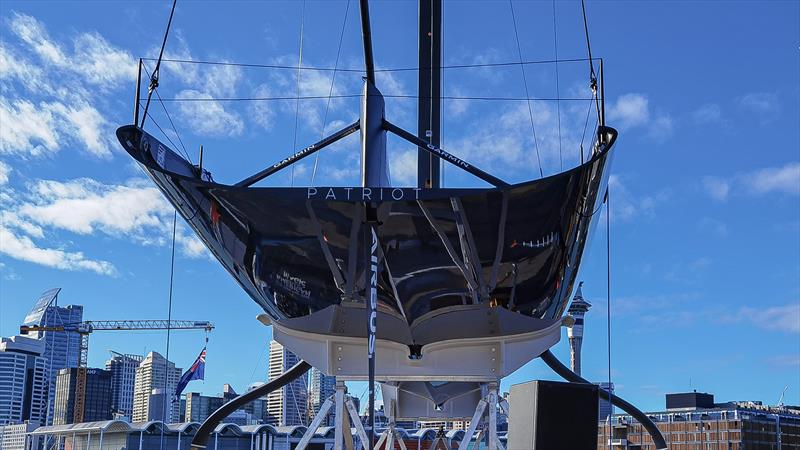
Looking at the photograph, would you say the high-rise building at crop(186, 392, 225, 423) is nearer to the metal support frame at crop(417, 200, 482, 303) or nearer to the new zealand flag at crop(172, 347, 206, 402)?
the new zealand flag at crop(172, 347, 206, 402)

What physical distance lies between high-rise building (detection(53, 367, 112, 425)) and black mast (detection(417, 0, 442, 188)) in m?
159

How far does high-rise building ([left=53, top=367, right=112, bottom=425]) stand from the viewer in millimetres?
170375

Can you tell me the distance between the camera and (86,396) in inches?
7082

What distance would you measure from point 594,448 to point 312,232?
4364mm

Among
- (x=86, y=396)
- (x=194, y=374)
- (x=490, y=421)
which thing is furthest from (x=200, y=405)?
(x=490, y=421)

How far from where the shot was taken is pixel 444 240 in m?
10.2

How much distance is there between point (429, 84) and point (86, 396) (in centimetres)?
17793

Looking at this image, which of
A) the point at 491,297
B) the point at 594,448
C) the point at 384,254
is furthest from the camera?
the point at 491,297

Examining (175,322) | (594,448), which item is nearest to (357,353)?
(594,448)

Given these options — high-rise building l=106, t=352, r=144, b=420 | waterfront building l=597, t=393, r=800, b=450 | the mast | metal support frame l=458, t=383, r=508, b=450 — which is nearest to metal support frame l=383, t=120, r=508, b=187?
the mast

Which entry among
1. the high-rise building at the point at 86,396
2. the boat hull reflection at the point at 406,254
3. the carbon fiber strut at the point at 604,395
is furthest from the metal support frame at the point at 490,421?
the high-rise building at the point at 86,396

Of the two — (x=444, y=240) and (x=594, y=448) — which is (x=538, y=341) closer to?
(x=444, y=240)

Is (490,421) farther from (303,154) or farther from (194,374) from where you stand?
(194,374)

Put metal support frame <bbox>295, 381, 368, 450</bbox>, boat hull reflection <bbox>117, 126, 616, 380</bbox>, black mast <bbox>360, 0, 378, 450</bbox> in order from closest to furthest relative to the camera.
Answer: black mast <bbox>360, 0, 378, 450</bbox> → boat hull reflection <bbox>117, 126, 616, 380</bbox> → metal support frame <bbox>295, 381, 368, 450</bbox>
